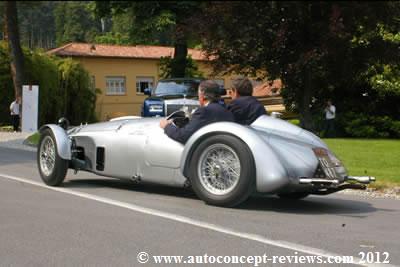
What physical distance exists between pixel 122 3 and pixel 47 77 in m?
30.0

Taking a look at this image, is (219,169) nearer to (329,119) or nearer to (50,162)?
(50,162)

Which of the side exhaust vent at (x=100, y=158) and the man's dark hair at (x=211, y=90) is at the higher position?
the man's dark hair at (x=211, y=90)

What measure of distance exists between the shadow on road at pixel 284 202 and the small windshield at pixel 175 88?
398 inches

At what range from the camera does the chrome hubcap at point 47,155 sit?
8125 millimetres

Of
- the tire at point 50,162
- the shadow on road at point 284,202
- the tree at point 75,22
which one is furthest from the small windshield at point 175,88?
the tree at point 75,22

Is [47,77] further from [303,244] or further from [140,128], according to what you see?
[303,244]

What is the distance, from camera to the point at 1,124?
96.6 feet

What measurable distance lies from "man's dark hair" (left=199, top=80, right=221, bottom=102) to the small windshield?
11767mm

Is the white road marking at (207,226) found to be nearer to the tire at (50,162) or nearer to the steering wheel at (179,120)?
the tire at (50,162)

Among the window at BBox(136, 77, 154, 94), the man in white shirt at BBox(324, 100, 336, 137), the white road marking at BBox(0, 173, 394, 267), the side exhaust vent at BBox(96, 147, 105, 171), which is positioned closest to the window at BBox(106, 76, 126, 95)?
the window at BBox(136, 77, 154, 94)

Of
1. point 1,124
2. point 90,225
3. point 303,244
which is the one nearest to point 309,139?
point 303,244

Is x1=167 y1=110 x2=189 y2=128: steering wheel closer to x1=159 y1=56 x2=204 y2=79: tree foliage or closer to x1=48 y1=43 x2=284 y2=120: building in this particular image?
x1=159 y1=56 x2=204 y2=79: tree foliage

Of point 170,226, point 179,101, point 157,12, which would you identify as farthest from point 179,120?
point 179,101

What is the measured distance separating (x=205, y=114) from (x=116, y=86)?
4309cm
